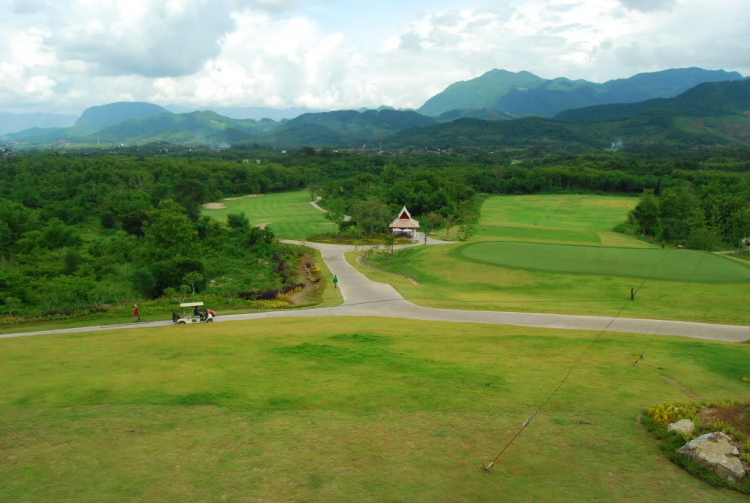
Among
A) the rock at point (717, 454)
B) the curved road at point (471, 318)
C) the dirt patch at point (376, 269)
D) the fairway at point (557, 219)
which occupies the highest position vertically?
the rock at point (717, 454)

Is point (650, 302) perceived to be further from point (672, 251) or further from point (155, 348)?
point (155, 348)

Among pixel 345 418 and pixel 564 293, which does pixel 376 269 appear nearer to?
pixel 564 293

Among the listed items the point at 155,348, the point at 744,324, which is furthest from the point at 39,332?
the point at 744,324

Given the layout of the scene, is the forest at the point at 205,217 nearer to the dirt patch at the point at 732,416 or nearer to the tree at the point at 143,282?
the tree at the point at 143,282

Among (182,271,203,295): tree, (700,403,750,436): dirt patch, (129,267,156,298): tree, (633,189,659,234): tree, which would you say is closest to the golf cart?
(182,271,203,295): tree

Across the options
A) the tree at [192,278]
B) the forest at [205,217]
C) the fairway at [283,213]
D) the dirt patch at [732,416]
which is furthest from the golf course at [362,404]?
the fairway at [283,213]

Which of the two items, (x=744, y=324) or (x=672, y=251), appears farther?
(x=672, y=251)

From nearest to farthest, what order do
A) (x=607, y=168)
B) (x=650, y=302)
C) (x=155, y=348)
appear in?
(x=155, y=348), (x=650, y=302), (x=607, y=168)

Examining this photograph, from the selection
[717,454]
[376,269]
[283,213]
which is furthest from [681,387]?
[283,213]
